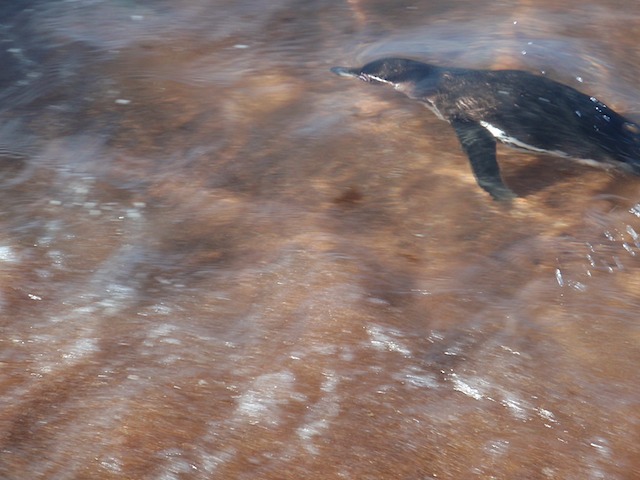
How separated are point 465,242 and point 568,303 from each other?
522 millimetres

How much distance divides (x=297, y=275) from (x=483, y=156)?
1.18 m

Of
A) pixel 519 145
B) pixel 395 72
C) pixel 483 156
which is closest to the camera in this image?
pixel 483 156

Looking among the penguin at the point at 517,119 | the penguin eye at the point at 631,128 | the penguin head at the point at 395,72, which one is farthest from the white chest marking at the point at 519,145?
the penguin head at the point at 395,72

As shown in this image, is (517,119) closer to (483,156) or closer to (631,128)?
(483,156)

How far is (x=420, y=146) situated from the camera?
3.76 m

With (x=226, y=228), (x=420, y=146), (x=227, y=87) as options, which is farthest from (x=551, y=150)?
(x=227, y=87)

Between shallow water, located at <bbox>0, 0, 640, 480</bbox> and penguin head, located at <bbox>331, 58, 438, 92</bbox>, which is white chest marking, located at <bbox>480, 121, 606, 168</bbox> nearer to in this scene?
shallow water, located at <bbox>0, 0, 640, 480</bbox>

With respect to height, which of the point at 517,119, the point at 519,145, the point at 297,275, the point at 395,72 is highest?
the point at 395,72

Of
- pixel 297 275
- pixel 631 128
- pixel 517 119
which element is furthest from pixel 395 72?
pixel 297 275

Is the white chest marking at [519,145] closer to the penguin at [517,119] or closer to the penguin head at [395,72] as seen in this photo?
the penguin at [517,119]

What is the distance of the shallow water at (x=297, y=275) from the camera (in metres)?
2.31

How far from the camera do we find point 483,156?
11.6ft

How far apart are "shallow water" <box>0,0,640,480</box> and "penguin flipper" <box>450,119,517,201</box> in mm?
70

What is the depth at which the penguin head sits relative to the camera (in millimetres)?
4043
